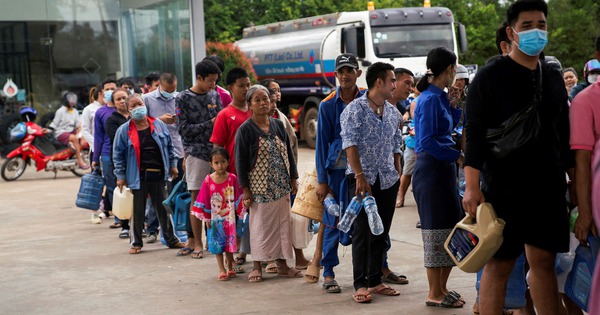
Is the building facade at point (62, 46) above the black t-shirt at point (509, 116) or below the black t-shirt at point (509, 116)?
above

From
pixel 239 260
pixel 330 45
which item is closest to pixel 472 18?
pixel 330 45

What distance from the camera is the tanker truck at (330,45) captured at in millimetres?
20484

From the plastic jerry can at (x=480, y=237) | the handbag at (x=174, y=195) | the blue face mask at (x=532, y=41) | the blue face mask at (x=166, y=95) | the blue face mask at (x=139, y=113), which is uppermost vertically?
the blue face mask at (x=532, y=41)

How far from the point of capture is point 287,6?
35.1m

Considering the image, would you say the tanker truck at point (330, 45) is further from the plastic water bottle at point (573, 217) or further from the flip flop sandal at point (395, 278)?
the plastic water bottle at point (573, 217)

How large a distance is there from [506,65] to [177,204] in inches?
196

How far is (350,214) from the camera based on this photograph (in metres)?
6.50

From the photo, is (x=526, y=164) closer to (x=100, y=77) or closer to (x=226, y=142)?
(x=226, y=142)

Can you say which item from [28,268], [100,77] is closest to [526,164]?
[28,268]

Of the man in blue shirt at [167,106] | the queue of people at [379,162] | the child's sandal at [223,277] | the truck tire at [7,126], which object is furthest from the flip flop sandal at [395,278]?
the truck tire at [7,126]

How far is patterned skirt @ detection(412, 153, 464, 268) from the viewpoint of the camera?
6227 millimetres

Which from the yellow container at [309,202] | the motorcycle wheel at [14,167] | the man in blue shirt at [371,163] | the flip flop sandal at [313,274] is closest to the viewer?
the man in blue shirt at [371,163]

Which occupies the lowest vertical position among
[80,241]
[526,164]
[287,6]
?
[80,241]

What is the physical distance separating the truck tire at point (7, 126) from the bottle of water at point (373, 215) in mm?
17803
